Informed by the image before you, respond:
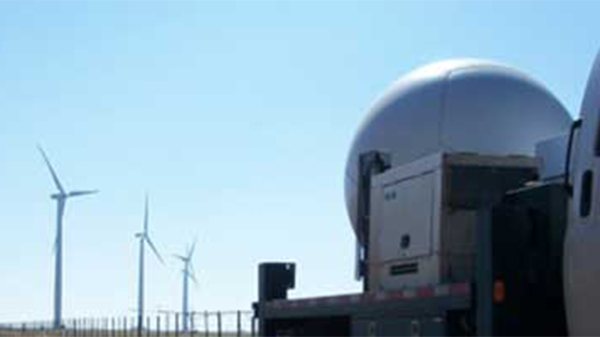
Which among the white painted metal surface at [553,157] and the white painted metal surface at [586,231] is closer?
the white painted metal surface at [586,231]

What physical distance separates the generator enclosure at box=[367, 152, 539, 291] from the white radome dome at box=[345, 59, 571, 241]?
1180 millimetres

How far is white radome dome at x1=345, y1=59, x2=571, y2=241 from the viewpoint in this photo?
397 inches

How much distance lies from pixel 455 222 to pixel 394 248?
92 centimetres

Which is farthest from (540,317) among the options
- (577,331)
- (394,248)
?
(394,248)

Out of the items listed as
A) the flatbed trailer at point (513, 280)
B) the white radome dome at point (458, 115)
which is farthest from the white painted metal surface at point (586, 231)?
the white radome dome at point (458, 115)

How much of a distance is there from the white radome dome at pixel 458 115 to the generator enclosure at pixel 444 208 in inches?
46.5

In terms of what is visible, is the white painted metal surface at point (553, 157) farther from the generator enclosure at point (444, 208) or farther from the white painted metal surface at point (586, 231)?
the white painted metal surface at point (586, 231)

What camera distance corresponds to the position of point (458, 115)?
10195mm

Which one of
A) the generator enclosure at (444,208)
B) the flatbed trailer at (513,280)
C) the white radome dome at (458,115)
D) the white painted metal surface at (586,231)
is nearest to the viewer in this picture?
the white painted metal surface at (586,231)

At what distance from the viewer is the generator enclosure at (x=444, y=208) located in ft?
27.1

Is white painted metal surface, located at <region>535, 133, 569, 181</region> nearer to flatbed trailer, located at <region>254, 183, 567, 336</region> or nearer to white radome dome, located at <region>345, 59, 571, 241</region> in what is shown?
flatbed trailer, located at <region>254, 183, 567, 336</region>

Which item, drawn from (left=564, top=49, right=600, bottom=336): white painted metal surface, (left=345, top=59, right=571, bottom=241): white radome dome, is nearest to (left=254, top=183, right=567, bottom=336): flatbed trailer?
(left=564, top=49, right=600, bottom=336): white painted metal surface

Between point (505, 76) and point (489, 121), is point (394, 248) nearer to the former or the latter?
point (489, 121)

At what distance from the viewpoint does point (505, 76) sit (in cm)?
1113
